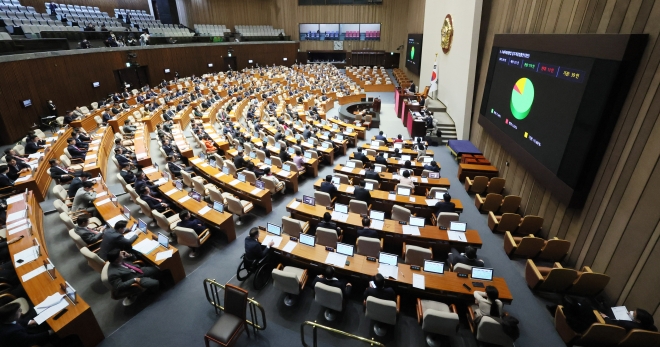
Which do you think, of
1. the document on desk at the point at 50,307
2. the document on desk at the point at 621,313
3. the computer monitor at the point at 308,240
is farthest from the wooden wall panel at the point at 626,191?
the document on desk at the point at 50,307

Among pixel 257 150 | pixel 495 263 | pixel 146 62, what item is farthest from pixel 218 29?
pixel 495 263

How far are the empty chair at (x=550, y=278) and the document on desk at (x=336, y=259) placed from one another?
368 cm

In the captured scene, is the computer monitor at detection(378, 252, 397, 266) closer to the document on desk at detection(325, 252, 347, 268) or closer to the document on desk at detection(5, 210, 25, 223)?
the document on desk at detection(325, 252, 347, 268)

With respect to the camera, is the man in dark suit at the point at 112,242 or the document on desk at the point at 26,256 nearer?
the document on desk at the point at 26,256

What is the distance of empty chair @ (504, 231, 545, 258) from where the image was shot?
6.52 meters

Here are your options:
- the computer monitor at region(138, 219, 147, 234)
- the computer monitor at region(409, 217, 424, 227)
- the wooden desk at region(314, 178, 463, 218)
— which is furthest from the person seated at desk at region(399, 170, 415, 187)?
the computer monitor at region(138, 219, 147, 234)

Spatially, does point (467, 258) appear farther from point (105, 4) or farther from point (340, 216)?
point (105, 4)

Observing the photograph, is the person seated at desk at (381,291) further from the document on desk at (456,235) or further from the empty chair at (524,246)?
the empty chair at (524,246)

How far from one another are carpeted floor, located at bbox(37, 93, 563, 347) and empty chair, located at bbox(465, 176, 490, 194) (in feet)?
8.61

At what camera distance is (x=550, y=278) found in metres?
5.68

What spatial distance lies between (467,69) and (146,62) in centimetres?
2163

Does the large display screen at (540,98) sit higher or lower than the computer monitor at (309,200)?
higher

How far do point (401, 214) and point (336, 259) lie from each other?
7.20ft

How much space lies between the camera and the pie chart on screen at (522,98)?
7.86m
